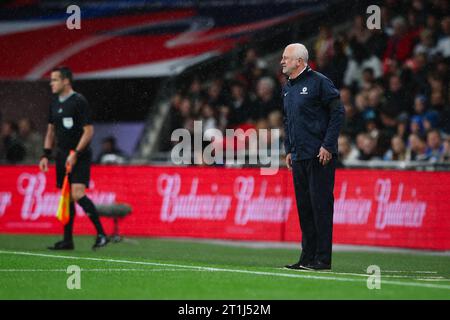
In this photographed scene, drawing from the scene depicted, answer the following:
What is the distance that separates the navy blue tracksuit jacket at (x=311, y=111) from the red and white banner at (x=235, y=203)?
5.62 metres

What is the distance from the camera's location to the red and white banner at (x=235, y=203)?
16.5 meters

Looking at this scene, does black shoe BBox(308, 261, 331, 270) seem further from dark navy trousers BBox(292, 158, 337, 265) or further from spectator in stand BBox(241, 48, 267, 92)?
spectator in stand BBox(241, 48, 267, 92)

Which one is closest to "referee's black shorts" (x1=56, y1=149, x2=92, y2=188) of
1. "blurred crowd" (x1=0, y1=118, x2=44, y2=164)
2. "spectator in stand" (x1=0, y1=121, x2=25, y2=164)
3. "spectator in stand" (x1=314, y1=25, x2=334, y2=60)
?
"blurred crowd" (x1=0, y1=118, x2=44, y2=164)

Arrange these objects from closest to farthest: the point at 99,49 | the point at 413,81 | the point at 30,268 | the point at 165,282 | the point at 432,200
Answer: the point at 165,282 < the point at 30,268 < the point at 432,200 < the point at 413,81 < the point at 99,49

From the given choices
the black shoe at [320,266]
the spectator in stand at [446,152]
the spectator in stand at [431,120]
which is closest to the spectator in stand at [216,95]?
the spectator in stand at [431,120]

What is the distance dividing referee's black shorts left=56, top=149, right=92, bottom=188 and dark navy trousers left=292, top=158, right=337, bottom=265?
3.98 m

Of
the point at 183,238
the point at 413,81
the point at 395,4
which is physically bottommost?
the point at 183,238

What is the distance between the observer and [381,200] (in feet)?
55.4

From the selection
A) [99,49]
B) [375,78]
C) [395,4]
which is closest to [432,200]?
[375,78]

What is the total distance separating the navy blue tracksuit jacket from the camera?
11141mm

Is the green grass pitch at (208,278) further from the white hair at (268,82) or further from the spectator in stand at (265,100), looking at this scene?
the white hair at (268,82)

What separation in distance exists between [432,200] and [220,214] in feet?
12.3

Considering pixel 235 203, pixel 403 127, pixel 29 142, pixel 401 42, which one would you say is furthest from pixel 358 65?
pixel 29 142
